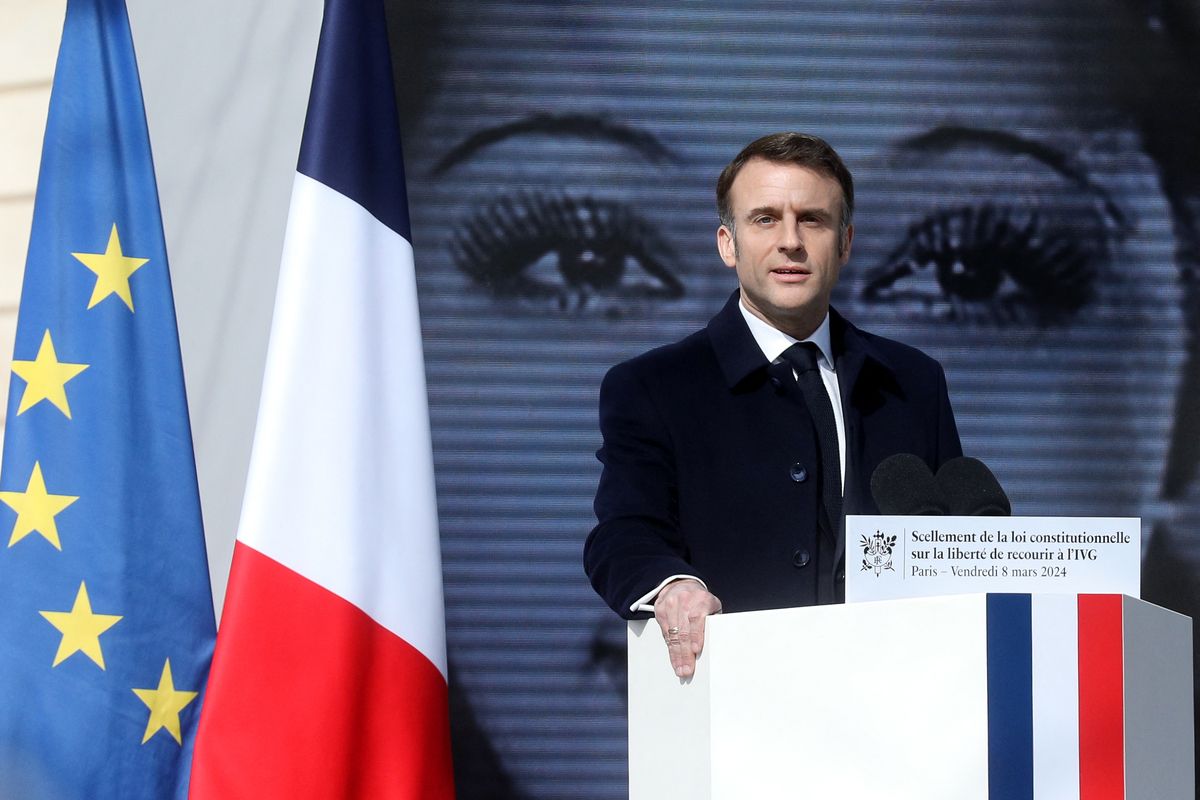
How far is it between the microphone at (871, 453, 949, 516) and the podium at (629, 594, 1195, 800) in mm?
253

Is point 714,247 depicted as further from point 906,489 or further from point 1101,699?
point 1101,699

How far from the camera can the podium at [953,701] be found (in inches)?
61.9

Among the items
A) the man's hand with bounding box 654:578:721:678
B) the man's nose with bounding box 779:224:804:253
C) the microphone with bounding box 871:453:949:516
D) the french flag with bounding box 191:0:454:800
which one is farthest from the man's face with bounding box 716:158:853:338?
the french flag with bounding box 191:0:454:800

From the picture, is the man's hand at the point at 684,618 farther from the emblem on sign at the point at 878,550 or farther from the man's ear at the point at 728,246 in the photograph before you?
the man's ear at the point at 728,246

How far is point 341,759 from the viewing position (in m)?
2.60

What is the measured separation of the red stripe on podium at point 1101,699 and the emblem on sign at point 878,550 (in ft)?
0.69

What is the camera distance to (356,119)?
9.29ft

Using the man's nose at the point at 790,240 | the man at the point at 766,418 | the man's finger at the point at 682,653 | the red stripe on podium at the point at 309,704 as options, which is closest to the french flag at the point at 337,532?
the red stripe on podium at the point at 309,704

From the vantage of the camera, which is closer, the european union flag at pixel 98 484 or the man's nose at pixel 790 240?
the man's nose at pixel 790 240

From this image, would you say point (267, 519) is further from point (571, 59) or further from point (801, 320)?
point (571, 59)

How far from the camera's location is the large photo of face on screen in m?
3.59

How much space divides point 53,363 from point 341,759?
908 millimetres

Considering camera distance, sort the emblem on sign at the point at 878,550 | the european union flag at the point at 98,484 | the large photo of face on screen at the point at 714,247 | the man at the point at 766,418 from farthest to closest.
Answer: the large photo of face on screen at the point at 714,247
the european union flag at the point at 98,484
the man at the point at 766,418
the emblem on sign at the point at 878,550

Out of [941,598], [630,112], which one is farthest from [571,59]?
[941,598]
